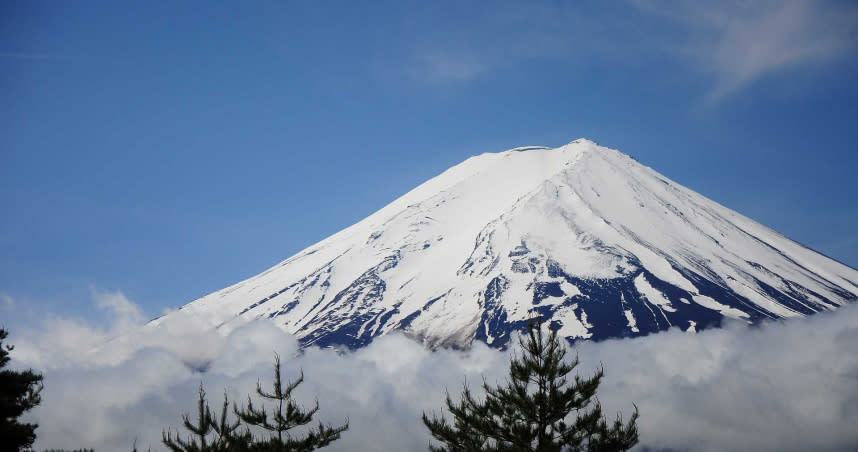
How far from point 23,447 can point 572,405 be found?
2072cm

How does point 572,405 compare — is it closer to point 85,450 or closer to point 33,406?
point 85,450

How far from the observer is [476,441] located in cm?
3544

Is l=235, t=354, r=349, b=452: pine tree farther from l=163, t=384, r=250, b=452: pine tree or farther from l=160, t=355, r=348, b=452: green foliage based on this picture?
l=163, t=384, r=250, b=452: pine tree

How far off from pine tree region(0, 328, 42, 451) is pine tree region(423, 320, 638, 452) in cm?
1760

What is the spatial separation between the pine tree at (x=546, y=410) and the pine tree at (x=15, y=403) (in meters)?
17.6

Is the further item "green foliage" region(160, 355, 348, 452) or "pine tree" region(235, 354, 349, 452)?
"pine tree" region(235, 354, 349, 452)

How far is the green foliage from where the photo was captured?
26.6 meters

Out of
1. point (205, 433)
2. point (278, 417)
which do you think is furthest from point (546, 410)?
point (205, 433)

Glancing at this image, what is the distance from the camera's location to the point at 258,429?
30.2 meters

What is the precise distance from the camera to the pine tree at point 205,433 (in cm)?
2616

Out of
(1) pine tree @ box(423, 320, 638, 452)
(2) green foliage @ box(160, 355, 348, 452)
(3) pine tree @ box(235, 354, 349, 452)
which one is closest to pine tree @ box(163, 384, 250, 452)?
(2) green foliage @ box(160, 355, 348, 452)

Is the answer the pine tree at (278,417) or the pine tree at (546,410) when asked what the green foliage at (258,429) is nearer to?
the pine tree at (278,417)

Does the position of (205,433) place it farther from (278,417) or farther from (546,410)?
(546,410)

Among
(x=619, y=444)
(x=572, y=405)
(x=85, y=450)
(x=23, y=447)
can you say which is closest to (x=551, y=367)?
(x=572, y=405)
